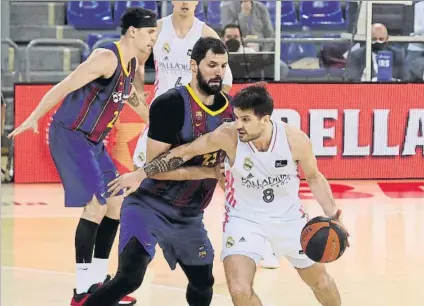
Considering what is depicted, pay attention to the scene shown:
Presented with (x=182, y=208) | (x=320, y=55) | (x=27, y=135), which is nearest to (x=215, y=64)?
(x=182, y=208)

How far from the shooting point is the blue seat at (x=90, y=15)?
14703 mm

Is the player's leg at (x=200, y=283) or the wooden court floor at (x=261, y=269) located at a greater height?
the player's leg at (x=200, y=283)

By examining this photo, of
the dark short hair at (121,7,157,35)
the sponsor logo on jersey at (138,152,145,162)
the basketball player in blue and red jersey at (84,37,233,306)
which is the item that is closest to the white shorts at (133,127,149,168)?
the sponsor logo on jersey at (138,152,145,162)

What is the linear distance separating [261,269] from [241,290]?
266 centimetres

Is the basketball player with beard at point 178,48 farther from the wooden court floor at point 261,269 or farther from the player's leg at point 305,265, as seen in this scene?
the player's leg at point 305,265

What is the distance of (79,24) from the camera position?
14727 millimetres

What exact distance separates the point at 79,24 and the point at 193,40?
6.52m

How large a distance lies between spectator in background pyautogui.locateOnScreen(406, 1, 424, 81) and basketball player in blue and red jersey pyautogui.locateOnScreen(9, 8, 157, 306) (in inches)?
267

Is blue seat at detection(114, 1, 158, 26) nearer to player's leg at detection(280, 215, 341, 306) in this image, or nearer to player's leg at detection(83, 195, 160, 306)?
player's leg at detection(83, 195, 160, 306)

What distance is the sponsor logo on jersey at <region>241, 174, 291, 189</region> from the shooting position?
5824mm

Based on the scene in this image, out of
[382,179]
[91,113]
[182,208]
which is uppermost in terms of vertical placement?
[91,113]

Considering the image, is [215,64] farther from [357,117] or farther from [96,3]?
[96,3]

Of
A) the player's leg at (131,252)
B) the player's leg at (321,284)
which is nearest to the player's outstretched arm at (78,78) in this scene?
the player's leg at (131,252)

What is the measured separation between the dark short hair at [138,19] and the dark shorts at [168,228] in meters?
1.26
